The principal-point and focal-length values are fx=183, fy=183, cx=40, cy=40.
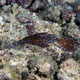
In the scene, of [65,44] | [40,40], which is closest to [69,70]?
[65,44]

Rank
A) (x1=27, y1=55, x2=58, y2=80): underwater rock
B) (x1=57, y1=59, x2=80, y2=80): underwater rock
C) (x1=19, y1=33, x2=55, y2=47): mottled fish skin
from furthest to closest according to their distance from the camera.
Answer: (x1=19, y1=33, x2=55, y2=47): mottled fish skin
(x1=57, y1=59, x2=80, y2=80): underwater rock
(x1=27, y1=55, x2=58, y2=80): underwater rock

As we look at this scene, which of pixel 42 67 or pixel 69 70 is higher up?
pixel 42 67

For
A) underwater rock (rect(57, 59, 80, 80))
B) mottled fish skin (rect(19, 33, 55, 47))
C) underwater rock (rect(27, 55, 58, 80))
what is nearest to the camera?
underwater rock (rect(27, 55, 58, 80))

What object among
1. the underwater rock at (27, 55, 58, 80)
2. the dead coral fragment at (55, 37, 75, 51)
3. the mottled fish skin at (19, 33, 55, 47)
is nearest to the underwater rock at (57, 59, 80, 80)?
the underwater rock at (27, 55, 58, 80)

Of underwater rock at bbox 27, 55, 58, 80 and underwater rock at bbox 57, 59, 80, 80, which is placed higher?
underwater rock at bbox 27, 55, 58, 80

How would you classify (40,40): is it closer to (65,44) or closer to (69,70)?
(65,44)

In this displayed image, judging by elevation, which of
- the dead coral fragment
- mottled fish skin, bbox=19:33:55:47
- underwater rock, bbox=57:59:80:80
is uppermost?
mottled fish skin, bbox=19:33:55:47

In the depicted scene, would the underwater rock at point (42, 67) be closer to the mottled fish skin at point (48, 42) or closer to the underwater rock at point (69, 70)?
Result: the underwater rock at point (69, 70)

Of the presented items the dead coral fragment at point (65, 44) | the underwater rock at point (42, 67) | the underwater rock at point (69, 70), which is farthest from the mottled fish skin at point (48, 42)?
the underwater rock at point (42, 67)

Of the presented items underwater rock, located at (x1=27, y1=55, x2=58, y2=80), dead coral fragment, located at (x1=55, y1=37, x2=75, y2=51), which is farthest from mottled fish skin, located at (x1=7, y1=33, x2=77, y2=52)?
underwater rock, located at (x1=27, y1=55, x2=58, y2=80)

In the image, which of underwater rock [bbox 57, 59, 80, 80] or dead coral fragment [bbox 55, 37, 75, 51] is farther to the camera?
dead coral fragment [bbox 55, 37, 75, 51]

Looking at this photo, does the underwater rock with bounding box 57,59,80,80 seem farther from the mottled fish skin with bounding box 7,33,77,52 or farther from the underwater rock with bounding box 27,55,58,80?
the mottled fish skin with bounding box 7,33,77,52
